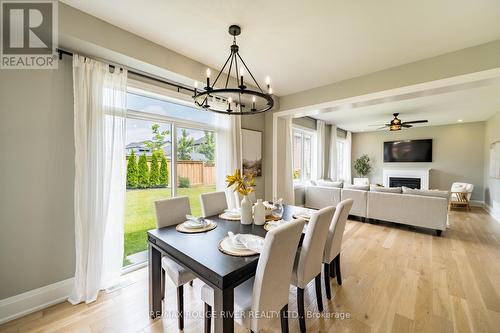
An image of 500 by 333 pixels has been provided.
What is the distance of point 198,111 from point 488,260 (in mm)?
4713

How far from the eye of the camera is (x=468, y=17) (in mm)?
1905

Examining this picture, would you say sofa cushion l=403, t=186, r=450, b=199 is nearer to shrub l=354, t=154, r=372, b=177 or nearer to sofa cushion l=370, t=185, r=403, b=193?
sofa cushion l=370, t=185, r=403, b=193

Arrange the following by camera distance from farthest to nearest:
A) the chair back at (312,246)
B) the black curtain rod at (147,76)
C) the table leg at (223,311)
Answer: the black curtain rod at (147,76), the chair back at (312,246), the table leg at (223,311)

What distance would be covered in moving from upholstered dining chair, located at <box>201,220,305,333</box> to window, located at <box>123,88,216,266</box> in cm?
194

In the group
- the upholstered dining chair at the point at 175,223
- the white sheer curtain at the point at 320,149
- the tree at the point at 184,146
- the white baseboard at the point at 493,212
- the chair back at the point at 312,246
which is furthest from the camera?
the white sheer curtain at the point at 320,149

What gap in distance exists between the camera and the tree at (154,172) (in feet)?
9.41

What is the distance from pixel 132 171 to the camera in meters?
2.71

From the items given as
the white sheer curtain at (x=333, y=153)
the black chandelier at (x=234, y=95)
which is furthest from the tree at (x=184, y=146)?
the white sheer curtain at (x=333, y=153)

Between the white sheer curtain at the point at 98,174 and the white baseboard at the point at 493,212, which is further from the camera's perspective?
the white baseboard at the point at 493,212

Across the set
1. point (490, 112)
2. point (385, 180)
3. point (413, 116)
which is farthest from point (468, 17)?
point (385, 180)

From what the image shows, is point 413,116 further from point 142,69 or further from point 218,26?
point 142,69

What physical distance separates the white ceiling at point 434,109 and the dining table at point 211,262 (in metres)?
3.01

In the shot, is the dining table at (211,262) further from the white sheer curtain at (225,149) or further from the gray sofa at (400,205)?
the gray sofa at (400,205)

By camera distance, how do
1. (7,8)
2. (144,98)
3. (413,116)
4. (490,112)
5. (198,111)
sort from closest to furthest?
(7,8) < (144,98) < (198,111) < (490,112) < (413,116)
